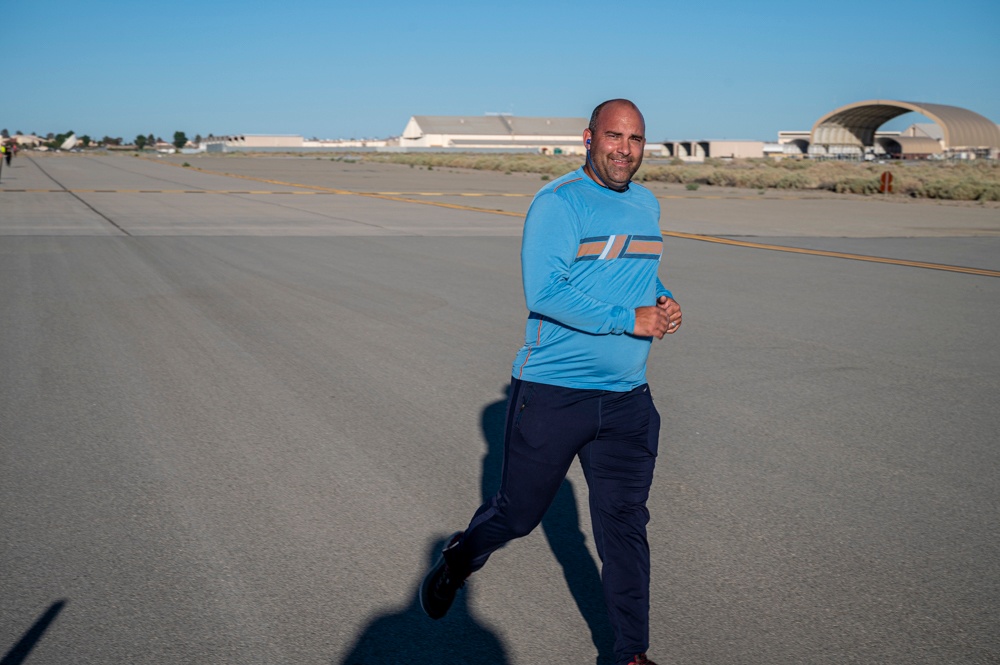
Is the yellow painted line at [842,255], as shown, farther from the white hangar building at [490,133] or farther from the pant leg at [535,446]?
the white hangar building at [490,133]

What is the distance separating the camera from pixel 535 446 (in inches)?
122

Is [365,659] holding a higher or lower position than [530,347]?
lower

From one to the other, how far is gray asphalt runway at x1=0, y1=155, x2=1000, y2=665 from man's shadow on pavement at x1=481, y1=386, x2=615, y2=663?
2 centimetres

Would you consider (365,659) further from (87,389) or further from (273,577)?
(87,389)

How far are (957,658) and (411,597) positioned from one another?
190 cm

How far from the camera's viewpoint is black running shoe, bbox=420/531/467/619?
3.44 m

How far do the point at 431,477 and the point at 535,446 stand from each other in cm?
211

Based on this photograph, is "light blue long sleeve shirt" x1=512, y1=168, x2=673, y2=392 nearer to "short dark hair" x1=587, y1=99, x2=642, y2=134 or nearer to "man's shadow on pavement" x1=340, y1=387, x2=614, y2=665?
"short dark hair" x1=587, y1=99, x2=642, y2=134

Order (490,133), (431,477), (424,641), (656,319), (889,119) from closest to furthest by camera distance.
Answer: (656,319)
(424,641)
(431,477)
(889,119)
(490,133)

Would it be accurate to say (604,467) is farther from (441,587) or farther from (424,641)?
(424,641)

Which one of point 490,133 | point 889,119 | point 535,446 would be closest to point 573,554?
point 535,446

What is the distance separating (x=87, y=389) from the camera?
22.7 feet

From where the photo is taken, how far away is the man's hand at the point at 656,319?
3.01m

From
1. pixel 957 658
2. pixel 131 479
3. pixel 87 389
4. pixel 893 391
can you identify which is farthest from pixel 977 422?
pixel 87 389
